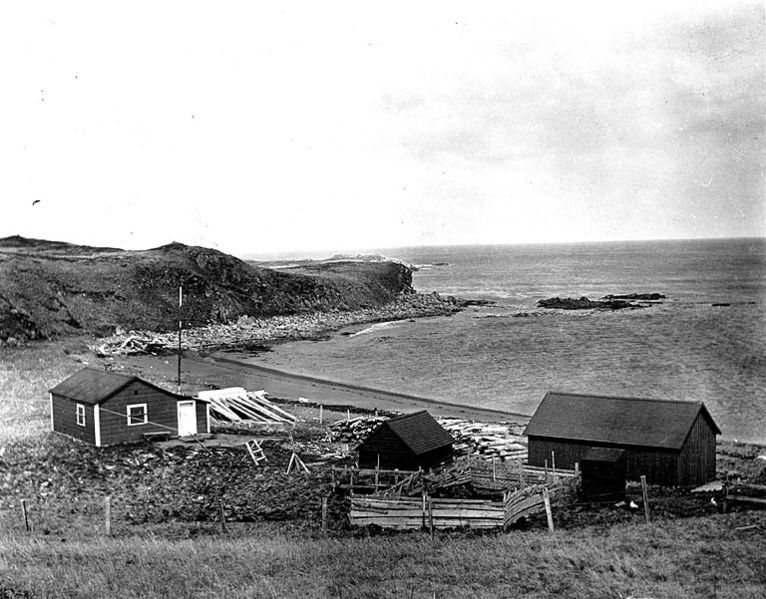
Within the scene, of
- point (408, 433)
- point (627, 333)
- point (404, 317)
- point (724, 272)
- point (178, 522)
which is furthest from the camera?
point (724, 272)

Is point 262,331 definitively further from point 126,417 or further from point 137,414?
point 126,417

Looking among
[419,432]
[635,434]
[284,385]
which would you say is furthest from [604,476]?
[284,385]

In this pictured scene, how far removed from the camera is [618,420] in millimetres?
30375

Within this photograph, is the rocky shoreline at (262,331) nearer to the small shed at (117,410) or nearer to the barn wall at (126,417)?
the small shed at (117,410)

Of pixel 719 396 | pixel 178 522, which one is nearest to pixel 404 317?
pixel 719 396

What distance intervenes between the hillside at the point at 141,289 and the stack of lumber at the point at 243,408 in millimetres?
26524

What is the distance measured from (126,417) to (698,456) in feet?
79.1

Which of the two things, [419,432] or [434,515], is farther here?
[419,432]

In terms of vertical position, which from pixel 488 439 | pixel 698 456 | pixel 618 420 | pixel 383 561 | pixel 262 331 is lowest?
pixel 488 439

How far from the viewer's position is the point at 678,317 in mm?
95000

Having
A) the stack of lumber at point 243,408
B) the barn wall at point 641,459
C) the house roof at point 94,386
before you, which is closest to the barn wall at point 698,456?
the barn wall at point 641,459

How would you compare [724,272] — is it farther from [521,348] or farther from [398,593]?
[398,593]

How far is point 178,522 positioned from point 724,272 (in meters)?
157

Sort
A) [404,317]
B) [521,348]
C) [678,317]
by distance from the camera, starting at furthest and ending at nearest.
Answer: [404,317]
[678,317]
[521,348]
